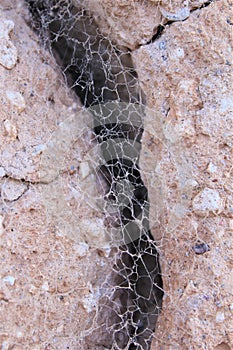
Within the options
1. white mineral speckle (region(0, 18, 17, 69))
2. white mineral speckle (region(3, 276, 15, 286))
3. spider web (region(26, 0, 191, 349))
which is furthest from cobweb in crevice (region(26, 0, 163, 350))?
white mineral speckle (region(3, 276, 15, 286))

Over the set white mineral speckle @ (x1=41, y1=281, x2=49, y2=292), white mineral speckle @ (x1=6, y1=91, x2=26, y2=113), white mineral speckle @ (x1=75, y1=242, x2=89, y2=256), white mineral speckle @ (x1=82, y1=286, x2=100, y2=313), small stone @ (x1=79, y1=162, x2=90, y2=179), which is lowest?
Answer: white mineral speckle @ (x1=82, y1=286, x2=100, y2=313)

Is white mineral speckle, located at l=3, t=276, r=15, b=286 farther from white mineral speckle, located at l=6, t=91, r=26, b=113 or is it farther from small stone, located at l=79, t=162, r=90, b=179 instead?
white mineral speckle, located at l=6, t=91, r=26, b=113

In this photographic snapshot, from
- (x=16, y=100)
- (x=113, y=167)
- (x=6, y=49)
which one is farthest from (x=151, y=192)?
(x=6, y=49)

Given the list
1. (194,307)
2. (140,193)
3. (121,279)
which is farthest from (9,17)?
(194,307)

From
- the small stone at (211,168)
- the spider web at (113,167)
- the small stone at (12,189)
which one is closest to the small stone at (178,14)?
the spider web at (113,167)

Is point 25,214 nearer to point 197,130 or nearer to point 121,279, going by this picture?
point 121,279

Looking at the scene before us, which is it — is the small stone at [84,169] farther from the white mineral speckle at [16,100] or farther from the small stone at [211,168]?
the small stone at [211,168]
